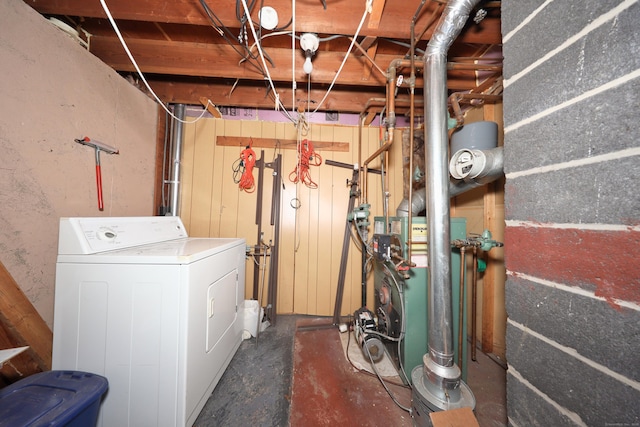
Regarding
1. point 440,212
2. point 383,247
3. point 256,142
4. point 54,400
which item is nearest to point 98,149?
point 256,142

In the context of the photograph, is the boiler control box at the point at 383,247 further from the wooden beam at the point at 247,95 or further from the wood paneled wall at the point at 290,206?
the wooden beam at the point at 247,95

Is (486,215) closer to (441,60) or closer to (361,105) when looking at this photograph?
(441,60)

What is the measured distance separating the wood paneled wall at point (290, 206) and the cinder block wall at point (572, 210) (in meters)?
1.50

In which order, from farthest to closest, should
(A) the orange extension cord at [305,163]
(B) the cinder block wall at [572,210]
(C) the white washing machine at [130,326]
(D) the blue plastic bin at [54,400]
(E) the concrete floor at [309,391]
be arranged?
1. (A) the orange extension cord at [305,163]
2. (E) the concrete floor at [309,391]
3. (C) the white washing machine at [130,326]
4. (D) the blue plastic bin at [54,400]
5. (B) the cinder block wall at [572,210]

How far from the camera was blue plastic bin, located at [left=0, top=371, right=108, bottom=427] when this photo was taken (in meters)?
0.72

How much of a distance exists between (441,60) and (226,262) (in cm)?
185

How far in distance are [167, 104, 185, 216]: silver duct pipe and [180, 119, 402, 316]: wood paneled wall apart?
8 cm

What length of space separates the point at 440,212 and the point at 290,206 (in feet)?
4.81

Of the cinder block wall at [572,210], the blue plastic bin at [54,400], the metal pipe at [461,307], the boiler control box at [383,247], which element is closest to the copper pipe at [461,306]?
the metal pipe at [461,307]

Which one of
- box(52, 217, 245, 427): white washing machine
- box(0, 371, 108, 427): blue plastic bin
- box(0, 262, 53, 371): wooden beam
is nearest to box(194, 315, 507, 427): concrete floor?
box(52, 217, 245, 427): white washing machine

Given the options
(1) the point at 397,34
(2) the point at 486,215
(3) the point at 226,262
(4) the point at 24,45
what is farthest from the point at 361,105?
(4) the point at 24,45

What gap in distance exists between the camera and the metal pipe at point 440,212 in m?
1.02

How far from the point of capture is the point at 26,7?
3.44ft

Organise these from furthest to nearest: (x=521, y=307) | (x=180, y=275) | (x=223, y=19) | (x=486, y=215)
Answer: (x=486, y=215)
(x=223, y=19)
(x=180, y=275)
(x=521, y=307)
